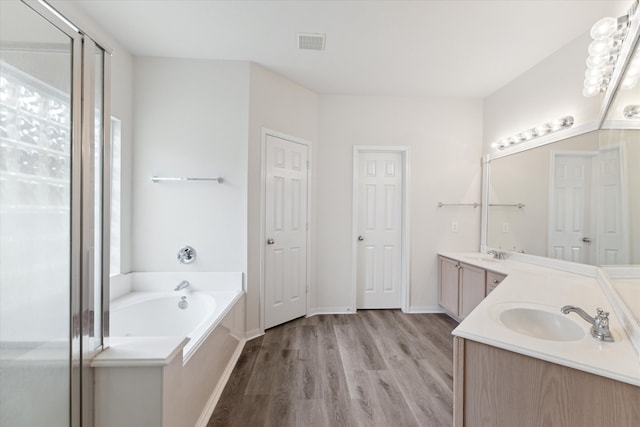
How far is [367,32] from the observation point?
6.82 ft

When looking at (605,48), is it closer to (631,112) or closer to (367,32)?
(631,112)

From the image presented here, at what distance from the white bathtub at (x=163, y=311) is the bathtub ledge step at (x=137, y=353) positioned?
0.81m

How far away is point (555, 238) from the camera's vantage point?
2.19 m

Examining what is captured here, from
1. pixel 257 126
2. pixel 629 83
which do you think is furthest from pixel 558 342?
pixel 257 126

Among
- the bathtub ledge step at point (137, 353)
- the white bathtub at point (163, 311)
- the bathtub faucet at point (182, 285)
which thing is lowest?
the white bathtub at point (163, 311)

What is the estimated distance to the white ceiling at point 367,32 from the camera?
71.7 inches

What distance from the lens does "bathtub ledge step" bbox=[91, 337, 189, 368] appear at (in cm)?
104

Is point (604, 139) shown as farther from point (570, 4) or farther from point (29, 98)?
point (29, 98)

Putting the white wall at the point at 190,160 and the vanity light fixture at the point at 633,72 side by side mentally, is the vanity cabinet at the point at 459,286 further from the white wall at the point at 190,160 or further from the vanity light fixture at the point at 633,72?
the white wall at the point at 190,160

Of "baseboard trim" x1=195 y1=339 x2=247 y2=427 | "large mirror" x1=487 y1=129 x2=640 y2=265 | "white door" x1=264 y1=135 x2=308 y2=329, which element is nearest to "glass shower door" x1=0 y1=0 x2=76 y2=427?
Answer: "baseboard trim" x1=195 y1=339 x2=247 y2=427

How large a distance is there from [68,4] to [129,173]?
1.22 m

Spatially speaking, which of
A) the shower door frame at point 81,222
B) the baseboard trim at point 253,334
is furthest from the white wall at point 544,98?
the baseboard trim at point 253,334

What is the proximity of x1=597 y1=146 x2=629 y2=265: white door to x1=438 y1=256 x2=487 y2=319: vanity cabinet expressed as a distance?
95 centimetres

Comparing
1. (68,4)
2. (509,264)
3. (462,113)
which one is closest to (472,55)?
(462,113)
